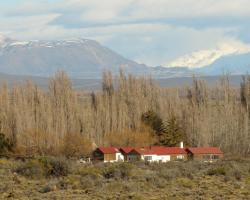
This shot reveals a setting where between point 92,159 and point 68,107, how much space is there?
924 centimetres

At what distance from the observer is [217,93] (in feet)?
234

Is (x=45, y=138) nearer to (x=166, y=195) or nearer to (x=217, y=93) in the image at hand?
(x=217, y=93)

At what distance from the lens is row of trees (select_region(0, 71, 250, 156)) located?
63.3m

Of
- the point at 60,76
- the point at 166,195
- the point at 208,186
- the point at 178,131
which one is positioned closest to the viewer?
the point at 166,195

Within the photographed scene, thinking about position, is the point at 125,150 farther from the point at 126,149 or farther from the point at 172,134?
the point at 172,134

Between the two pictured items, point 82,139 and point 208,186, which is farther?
point 82,139

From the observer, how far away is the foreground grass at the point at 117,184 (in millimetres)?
23192

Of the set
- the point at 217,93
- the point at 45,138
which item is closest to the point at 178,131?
the point at 217,93

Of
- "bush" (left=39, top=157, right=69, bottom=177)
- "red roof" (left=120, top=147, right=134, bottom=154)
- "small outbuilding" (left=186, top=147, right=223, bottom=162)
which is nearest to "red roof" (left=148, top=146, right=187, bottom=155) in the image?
"small outbuilding" (left=186, top=147, right=223, bottom=162)

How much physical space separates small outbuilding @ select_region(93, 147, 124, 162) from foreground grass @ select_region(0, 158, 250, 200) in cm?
2125

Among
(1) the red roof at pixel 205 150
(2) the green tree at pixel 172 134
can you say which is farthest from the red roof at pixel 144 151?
(2) the green tree at pixel 172 134

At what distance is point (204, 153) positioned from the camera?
6019 cm

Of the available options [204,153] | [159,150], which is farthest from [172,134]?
[204,153]

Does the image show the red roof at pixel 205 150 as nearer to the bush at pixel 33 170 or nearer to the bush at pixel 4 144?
the bush at pixel 4 144
